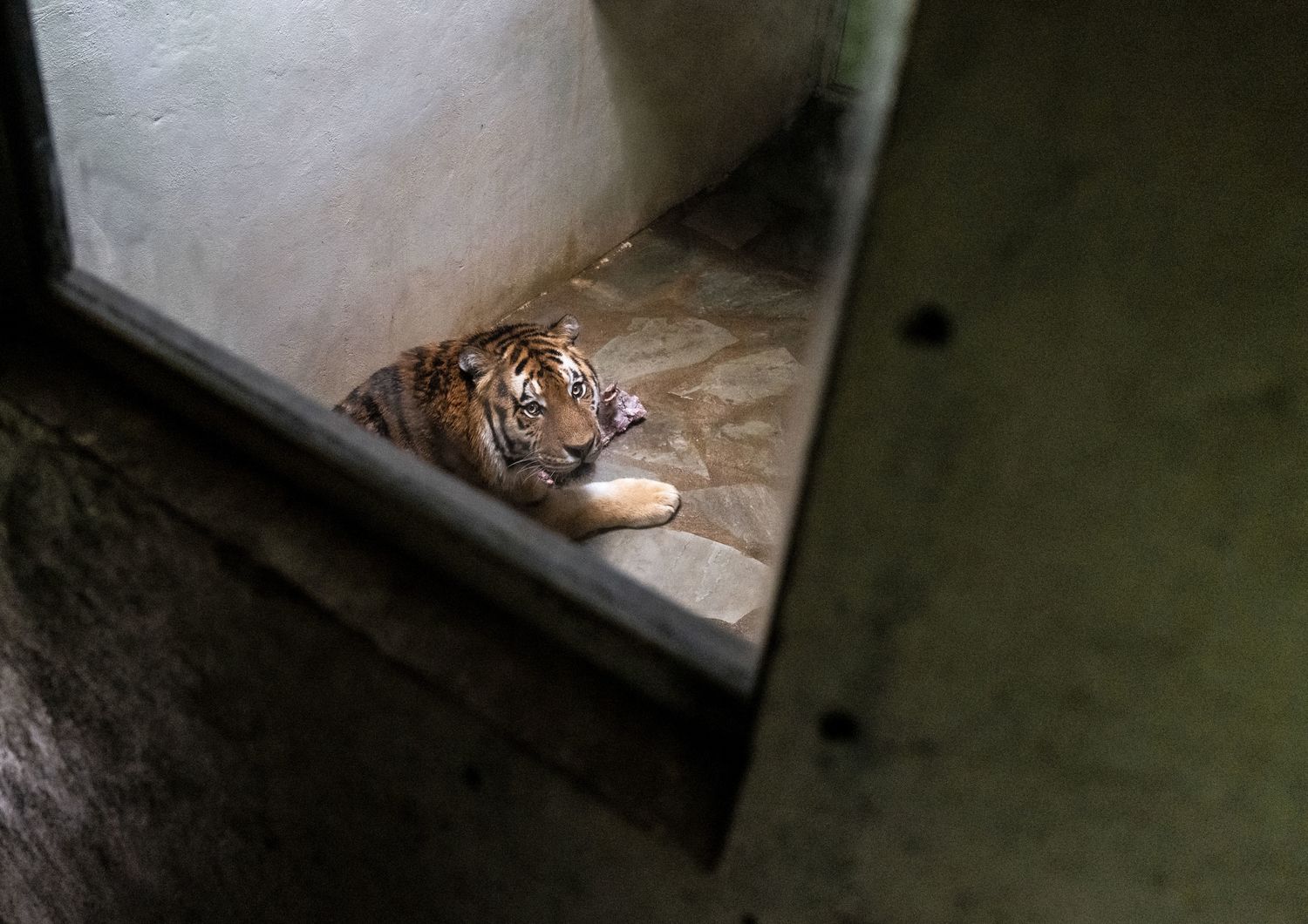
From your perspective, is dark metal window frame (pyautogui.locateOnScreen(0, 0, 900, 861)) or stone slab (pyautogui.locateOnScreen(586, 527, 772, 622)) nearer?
dark metal window frame (pyautogui.locateOnScreen(0, 0, 900, 861))

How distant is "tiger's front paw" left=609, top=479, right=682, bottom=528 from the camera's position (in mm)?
2766

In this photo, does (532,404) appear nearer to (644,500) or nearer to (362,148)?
(644,500)

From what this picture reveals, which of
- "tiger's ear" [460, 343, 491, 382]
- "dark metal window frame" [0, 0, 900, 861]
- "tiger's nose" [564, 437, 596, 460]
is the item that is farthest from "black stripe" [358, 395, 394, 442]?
"dark metal window frame" [0, 0, 900, 861]

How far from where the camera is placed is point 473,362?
8.69 ft

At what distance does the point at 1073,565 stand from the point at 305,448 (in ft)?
2.28

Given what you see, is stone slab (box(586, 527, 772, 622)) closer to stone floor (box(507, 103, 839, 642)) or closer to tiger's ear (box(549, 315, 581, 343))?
stone floor (box(507, 103, 839, 642))

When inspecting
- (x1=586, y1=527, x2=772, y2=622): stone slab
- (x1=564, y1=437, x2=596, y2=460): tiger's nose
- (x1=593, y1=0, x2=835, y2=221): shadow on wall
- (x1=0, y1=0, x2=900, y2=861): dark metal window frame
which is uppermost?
(x1=0, y1=0, x2=900, y2=861): dark metal window frame

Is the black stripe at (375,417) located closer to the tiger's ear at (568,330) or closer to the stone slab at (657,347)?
the tiger's ear at (568,330)

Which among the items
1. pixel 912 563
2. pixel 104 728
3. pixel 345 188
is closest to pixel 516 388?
pixel 345 188

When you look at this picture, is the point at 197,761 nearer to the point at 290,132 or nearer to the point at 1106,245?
the point at 1106,245

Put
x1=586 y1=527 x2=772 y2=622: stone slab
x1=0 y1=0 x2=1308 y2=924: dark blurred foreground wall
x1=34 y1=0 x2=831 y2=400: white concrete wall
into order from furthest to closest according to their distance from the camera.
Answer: x1=586 y1=527 x2=772 y2=622: stone slab < x1=34 y1=0 x2=831 y2=400: white concrete wall < x1=0 y1=0 x2=1308 y2=924: dark blurred foreground wall

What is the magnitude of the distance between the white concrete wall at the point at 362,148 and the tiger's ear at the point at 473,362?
0.45 metres

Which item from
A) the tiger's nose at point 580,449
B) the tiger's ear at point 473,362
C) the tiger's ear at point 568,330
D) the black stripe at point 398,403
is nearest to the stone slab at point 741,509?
the tiger's nose at point 580,449

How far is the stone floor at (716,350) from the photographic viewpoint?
269cm
